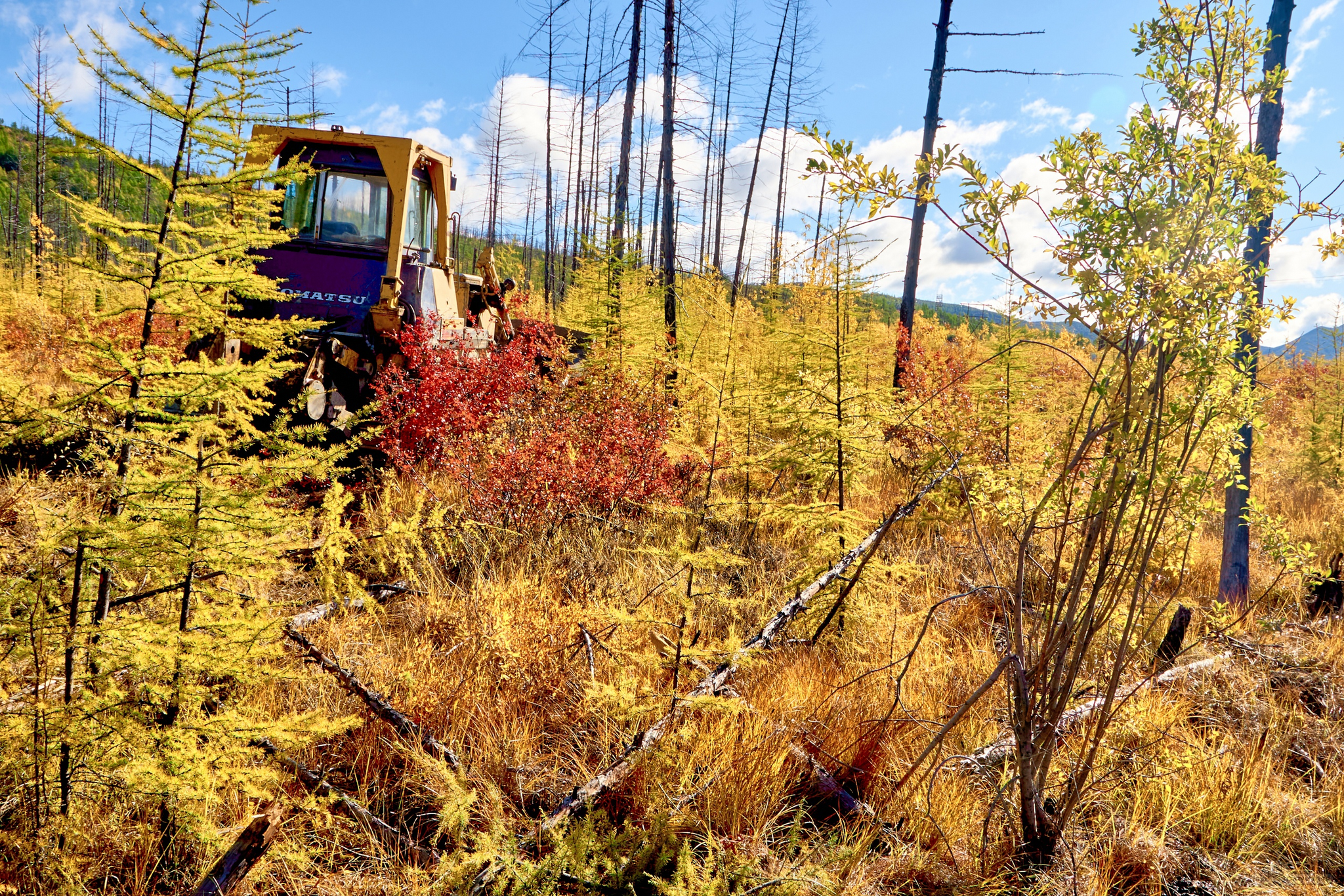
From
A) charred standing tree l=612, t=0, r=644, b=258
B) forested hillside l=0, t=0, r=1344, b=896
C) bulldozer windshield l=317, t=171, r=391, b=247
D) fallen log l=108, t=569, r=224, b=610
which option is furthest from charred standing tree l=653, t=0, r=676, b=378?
fallen log l=108, t=569, r=224, b=610

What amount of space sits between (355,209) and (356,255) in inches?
25.3

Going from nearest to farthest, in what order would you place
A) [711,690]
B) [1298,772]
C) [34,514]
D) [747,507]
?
[34,514] → [711,690] → [1298,772] → [747,507]

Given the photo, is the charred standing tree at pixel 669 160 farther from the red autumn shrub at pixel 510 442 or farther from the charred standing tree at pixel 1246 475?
the charred standing tree at pixel 1246 475

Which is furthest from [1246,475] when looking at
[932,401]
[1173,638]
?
[932,401]

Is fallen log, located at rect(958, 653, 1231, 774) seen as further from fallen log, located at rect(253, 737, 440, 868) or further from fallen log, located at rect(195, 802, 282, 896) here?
fallen log, located at rect(195, 802, 282, 896)

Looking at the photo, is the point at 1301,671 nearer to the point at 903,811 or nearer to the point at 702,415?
the point at 903,811

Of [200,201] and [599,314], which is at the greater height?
[599,314]

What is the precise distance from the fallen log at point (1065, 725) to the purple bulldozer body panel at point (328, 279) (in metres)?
6.34

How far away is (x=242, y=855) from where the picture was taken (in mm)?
1882

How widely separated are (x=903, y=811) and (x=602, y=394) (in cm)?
555

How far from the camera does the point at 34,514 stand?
194 cm

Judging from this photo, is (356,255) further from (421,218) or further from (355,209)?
(421,218)

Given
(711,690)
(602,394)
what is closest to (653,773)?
(711,690)

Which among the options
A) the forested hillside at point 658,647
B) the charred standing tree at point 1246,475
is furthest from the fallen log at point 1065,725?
the charred standing tree at point 1246,475
